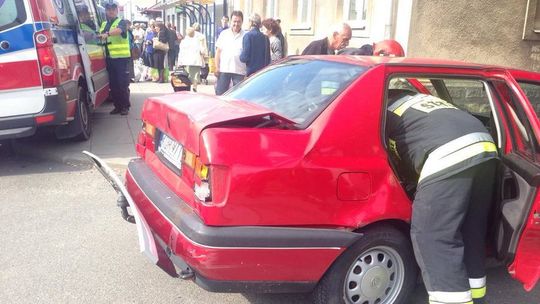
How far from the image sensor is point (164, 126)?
3027 millimetres

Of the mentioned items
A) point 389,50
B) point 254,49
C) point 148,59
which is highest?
point 389,50

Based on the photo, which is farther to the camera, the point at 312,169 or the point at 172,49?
the point at 172,49

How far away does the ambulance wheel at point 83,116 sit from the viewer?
20.6ft

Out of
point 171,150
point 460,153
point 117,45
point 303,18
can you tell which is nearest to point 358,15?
point 303,18

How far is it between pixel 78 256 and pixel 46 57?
8.69ft

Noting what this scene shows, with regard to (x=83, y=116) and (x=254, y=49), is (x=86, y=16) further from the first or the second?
(x=254, y=49)

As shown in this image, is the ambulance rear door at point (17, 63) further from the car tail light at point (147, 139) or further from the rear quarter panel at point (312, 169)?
the rear quarter panel at point (312, 169)

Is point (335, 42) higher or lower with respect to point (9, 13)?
lower

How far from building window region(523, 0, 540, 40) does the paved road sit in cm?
620

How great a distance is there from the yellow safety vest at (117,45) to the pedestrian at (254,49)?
231 centimetres

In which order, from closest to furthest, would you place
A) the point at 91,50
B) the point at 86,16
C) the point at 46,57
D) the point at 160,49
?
the point at 46,57
the point at 91,50
the point at 86,16
the point at 160,49

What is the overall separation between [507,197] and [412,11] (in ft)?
18.5

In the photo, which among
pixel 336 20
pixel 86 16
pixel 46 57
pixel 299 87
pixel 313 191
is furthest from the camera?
pixel 336 20

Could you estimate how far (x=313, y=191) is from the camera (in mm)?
2447
